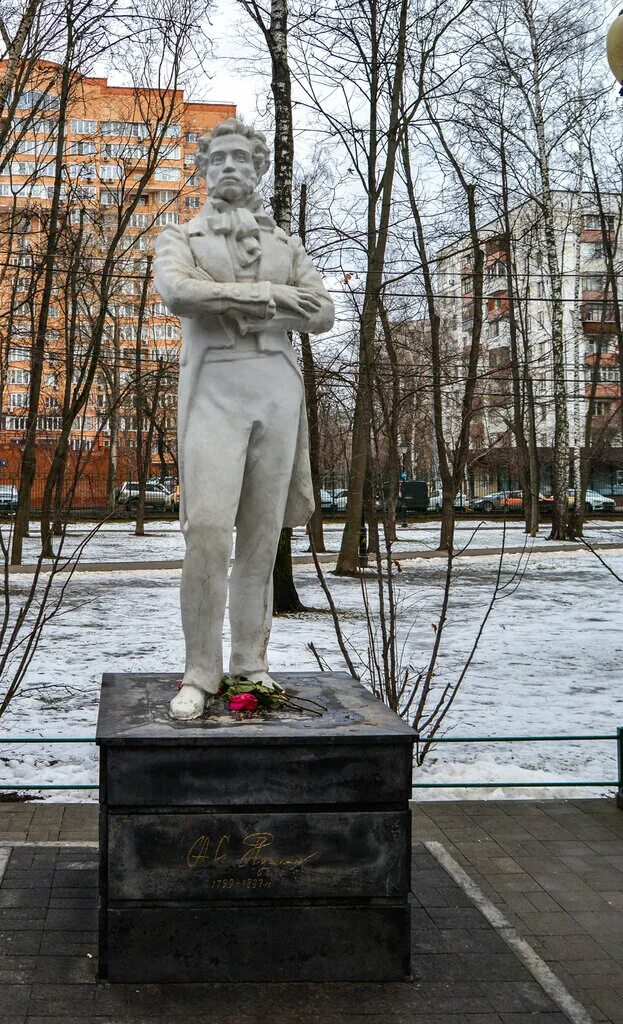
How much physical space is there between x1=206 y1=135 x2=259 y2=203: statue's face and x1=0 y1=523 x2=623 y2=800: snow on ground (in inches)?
149

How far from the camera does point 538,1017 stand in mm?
3486

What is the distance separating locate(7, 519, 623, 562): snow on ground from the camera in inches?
962

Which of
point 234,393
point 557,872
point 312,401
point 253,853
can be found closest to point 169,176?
point 312,401

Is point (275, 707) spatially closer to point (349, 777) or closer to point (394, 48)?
point (349, 777)

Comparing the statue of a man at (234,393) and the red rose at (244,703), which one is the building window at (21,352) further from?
the red rose at (244,703)

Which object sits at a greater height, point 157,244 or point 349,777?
point 157,244

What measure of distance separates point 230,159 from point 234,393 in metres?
1.04

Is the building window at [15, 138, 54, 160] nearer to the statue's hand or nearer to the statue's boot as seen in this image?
the statue's hand

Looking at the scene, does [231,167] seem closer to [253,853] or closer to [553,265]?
[253,853]

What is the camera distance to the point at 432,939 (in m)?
4.15

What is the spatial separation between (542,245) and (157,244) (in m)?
24.4

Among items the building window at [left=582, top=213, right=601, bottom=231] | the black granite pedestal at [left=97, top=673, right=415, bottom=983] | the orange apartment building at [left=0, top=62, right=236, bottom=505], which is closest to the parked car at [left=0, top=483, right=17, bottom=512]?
the orange apartment building at [left=0, top=62, right=236, bottom=505]

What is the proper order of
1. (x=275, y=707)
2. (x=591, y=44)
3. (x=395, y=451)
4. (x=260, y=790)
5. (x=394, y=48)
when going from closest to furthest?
(x=260, y=790) < (x=275, y=707) < (x=395, y=451) < (x=394, y=48) < (x=591, y=44)

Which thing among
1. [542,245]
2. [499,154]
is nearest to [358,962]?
[499,154]
